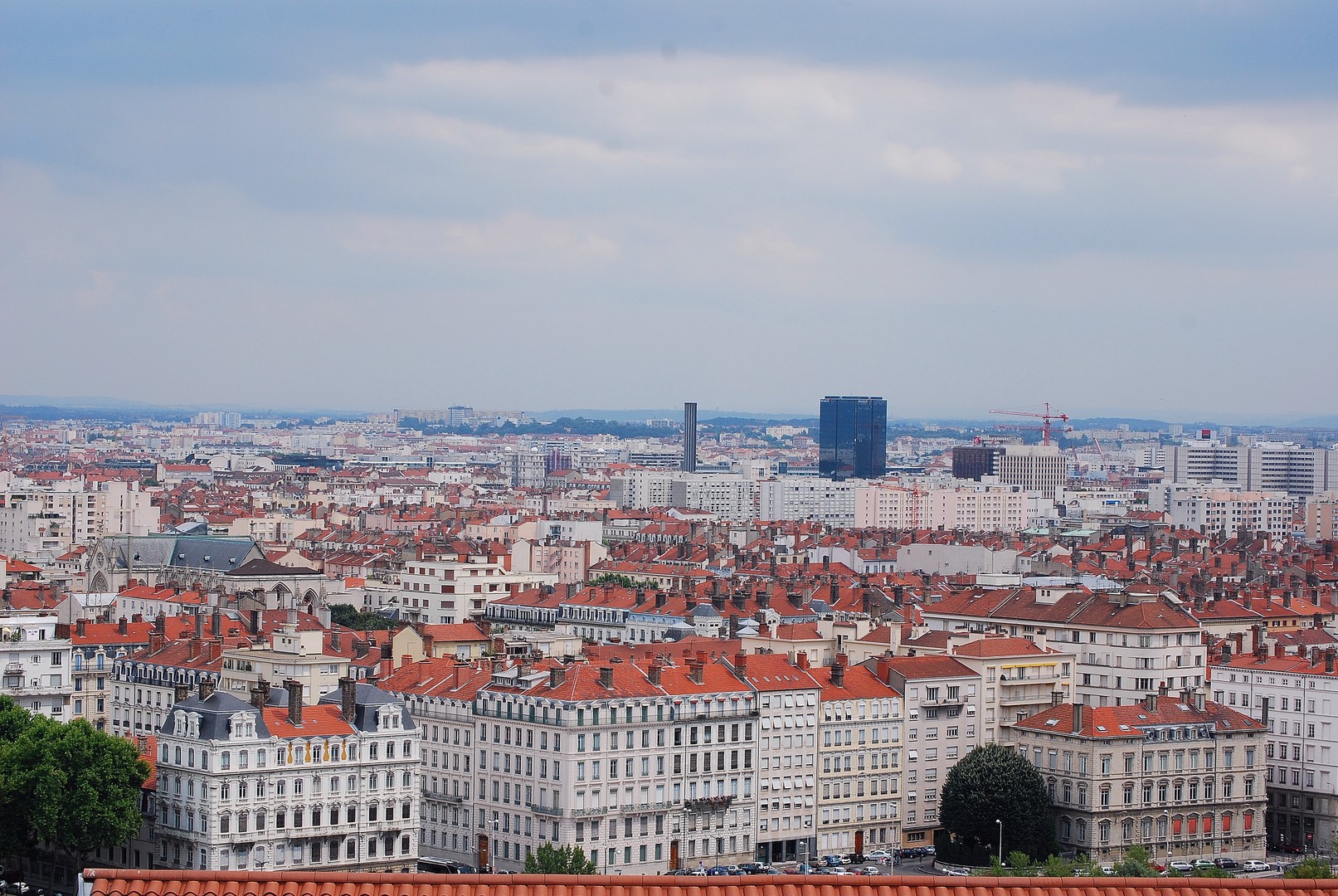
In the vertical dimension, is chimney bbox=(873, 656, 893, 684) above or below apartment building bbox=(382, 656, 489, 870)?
above

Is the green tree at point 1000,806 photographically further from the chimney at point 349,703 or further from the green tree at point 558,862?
the chimney at point 349,703

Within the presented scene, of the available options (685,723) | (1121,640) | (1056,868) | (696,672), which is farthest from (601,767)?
(1121,640)

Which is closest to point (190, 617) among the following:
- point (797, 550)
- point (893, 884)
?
point (893, 884)

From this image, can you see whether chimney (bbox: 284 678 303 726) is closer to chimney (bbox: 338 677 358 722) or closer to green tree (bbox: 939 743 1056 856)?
chimney (bbox: 338 677 358 722)

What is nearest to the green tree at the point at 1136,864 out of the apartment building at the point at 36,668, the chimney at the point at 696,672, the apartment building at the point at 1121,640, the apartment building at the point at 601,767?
the apartment building at the point at 601,767

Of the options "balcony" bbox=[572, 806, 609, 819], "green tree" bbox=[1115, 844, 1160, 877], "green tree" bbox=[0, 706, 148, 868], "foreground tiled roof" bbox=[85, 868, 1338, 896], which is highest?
"foreground tiled roof" bbox=[85, 868, 1338, 896]

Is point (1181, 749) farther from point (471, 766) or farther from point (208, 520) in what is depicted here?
point (208, 520)

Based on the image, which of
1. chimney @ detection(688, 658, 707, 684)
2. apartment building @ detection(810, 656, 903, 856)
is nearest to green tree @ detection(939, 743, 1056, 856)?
apartment building @ detection(810, 656, 903, 856)
